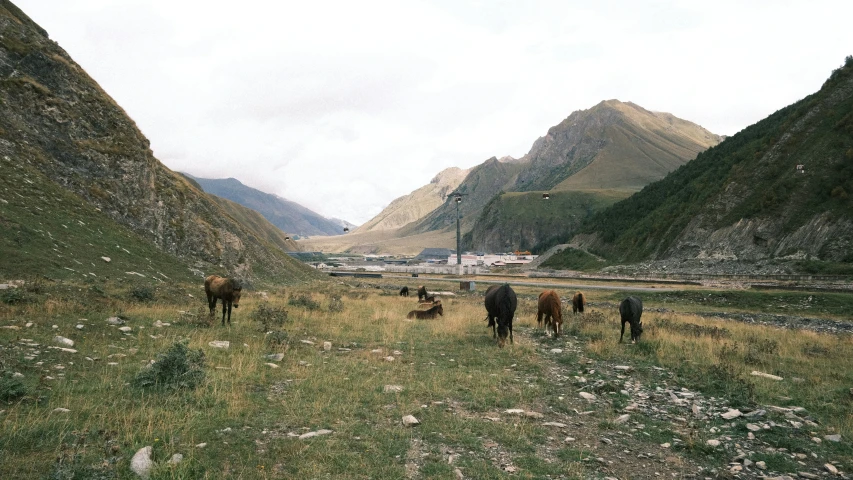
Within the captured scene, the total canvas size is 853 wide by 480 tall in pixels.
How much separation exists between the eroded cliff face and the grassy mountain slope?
68512mm

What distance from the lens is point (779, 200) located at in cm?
6353

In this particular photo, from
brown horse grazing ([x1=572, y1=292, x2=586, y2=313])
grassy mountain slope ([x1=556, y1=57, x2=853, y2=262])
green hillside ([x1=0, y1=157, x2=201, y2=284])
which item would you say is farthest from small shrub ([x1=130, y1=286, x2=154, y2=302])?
grassy mountain slope ([x1=556, y1=57, x2=853, y2=262])

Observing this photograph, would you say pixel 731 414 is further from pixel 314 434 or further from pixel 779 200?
pixel 779 200

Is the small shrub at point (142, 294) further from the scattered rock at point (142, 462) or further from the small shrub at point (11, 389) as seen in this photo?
the scattered rock at point (142, 462)

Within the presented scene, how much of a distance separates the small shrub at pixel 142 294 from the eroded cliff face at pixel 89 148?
1452cm

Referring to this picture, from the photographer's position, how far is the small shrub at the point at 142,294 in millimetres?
18969

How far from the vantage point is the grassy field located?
6.35 metres

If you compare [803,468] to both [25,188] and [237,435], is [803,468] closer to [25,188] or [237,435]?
[237,435]

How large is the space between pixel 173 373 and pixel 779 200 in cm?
7941

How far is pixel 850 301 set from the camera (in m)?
32.5

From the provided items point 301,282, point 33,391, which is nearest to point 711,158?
point 301,282

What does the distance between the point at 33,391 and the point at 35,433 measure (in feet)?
5.91

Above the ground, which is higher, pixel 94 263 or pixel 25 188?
pixel 25 188

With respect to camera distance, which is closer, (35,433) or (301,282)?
(35,433)
